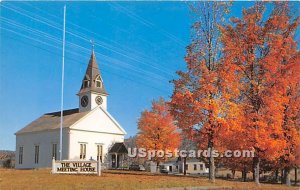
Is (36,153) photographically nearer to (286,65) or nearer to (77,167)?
(77,167)

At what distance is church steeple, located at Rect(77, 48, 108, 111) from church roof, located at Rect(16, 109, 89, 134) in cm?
206

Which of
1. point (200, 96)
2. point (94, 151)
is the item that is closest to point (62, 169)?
point (200, 96)

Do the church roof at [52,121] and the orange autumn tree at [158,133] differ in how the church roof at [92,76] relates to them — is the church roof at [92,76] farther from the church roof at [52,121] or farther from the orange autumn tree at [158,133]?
the orange autumn tree at [158,133]

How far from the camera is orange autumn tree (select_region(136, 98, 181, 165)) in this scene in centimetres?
4947

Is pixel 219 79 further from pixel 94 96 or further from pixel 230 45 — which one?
pixel 94 96

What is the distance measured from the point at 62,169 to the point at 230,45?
590 inches

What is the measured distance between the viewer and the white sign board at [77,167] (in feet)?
93.2

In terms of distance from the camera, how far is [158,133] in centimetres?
4984

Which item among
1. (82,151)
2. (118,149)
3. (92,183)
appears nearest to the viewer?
(92,183)

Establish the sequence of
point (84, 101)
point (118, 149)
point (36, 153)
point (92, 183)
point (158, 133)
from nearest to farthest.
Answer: point (92, 183) → point (158, 133) → point (118, 149) → point (36, 153) → point (84, 101)

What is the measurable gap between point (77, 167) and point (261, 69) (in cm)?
1459

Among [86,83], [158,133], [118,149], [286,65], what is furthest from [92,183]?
[86,83]

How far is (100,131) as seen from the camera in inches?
2178

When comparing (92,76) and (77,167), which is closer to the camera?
(77,167)
